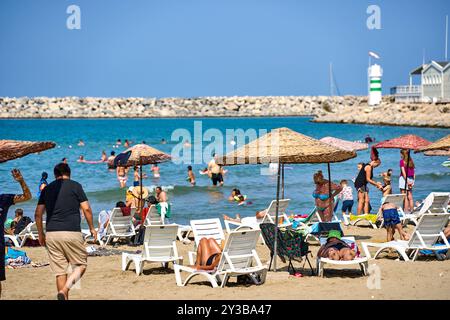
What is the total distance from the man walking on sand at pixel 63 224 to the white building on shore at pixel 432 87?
74.9 metres

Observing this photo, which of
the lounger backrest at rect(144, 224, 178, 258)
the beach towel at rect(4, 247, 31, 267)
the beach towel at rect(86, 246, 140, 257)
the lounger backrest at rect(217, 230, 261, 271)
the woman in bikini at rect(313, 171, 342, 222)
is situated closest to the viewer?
the lounger backrest at rect(217, 230, 261, 271)

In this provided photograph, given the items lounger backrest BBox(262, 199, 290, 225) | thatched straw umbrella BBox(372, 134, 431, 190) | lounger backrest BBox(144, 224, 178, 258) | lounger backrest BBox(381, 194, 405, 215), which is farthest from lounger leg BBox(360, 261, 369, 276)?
thatched straw umbrella BBox(372, 134, 431, 190)

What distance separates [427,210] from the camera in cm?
1420

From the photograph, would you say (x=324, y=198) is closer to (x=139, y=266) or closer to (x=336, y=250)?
(x=336, y=250)

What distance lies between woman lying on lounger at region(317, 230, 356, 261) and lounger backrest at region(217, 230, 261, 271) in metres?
0.99

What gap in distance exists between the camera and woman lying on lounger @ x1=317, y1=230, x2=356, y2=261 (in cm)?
980

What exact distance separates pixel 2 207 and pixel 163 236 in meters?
Answer: 3.06

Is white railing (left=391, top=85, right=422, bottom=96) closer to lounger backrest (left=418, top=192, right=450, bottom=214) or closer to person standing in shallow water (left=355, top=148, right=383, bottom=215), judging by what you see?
person standing in shallow water (left=355, top=148, right=383, bottom=215)

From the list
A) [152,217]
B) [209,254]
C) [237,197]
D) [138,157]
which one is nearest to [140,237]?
[152,217]

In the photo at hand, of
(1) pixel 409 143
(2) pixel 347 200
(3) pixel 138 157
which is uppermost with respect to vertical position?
(1) pixel 409 143

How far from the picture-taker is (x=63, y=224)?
7.71m

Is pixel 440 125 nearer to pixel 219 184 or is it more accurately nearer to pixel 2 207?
pixel 219 184

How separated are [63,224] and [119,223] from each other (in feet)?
18.6
